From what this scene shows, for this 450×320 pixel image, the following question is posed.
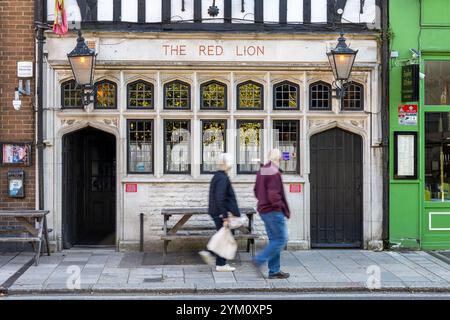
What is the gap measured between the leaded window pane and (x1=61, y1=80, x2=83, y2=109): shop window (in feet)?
12.9

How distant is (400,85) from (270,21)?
287cm

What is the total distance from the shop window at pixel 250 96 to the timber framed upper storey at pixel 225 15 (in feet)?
3.68

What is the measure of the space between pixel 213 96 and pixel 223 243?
3860mm

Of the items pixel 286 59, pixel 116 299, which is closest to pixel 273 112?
pixel 286 59

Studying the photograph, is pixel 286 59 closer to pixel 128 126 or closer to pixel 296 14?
pixel 296 14

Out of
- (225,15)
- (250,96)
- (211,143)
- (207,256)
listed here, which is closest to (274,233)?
(207,256)

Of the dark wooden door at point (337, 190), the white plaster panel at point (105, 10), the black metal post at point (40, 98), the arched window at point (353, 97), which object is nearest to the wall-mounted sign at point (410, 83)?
the arched window at point (353, 97)

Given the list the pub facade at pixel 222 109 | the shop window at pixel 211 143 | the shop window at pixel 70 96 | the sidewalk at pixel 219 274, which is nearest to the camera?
the sidewalk at pixel 219 274

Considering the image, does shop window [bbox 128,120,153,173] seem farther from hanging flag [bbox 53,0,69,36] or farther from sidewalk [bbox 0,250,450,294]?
hanging flag [bbox 53,0,69,36]

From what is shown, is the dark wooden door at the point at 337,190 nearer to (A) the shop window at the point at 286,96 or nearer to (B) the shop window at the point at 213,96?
(A) the shop window at the point at 286,96

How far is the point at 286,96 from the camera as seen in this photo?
43.5 ft

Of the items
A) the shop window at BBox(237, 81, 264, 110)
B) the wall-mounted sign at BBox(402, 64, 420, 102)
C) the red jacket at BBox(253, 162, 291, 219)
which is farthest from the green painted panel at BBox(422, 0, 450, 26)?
the red jacket at BBox(253, 162, 291, 219)

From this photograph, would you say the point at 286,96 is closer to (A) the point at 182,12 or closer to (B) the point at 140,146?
(A) the point at 182,12

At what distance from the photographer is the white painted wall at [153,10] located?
1296cm
